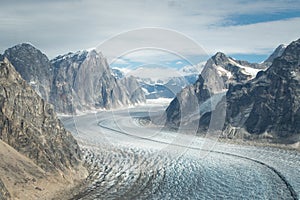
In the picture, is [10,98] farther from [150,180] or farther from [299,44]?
[299,44]

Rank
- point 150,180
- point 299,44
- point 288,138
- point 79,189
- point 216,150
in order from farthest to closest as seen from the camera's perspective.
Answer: point 299,44
point 288,138
point 216,150
point 150,180
point 79,189

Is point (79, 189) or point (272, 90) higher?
point (272, 90)

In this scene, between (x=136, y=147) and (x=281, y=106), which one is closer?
(x=136, y=147)

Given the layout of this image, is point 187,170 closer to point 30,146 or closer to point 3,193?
point 30,146

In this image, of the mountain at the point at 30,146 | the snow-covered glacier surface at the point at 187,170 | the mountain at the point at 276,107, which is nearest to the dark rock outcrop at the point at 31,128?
the mountain at the point at 30,146

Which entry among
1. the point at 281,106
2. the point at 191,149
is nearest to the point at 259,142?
the point at 281,106

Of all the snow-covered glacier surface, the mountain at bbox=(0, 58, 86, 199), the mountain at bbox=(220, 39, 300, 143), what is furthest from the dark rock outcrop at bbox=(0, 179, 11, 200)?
the mountain at bbox=(220, 39, 300, 143)

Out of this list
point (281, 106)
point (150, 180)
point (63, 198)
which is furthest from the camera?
point (281, 106)

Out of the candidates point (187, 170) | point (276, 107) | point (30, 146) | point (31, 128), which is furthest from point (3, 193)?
point (276, 107)

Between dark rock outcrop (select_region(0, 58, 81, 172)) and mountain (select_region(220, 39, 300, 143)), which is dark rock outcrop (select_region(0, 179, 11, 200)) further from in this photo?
mountain (select_region(220, 39, 300, 143))

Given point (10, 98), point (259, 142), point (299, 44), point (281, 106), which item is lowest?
point (259, 142)
